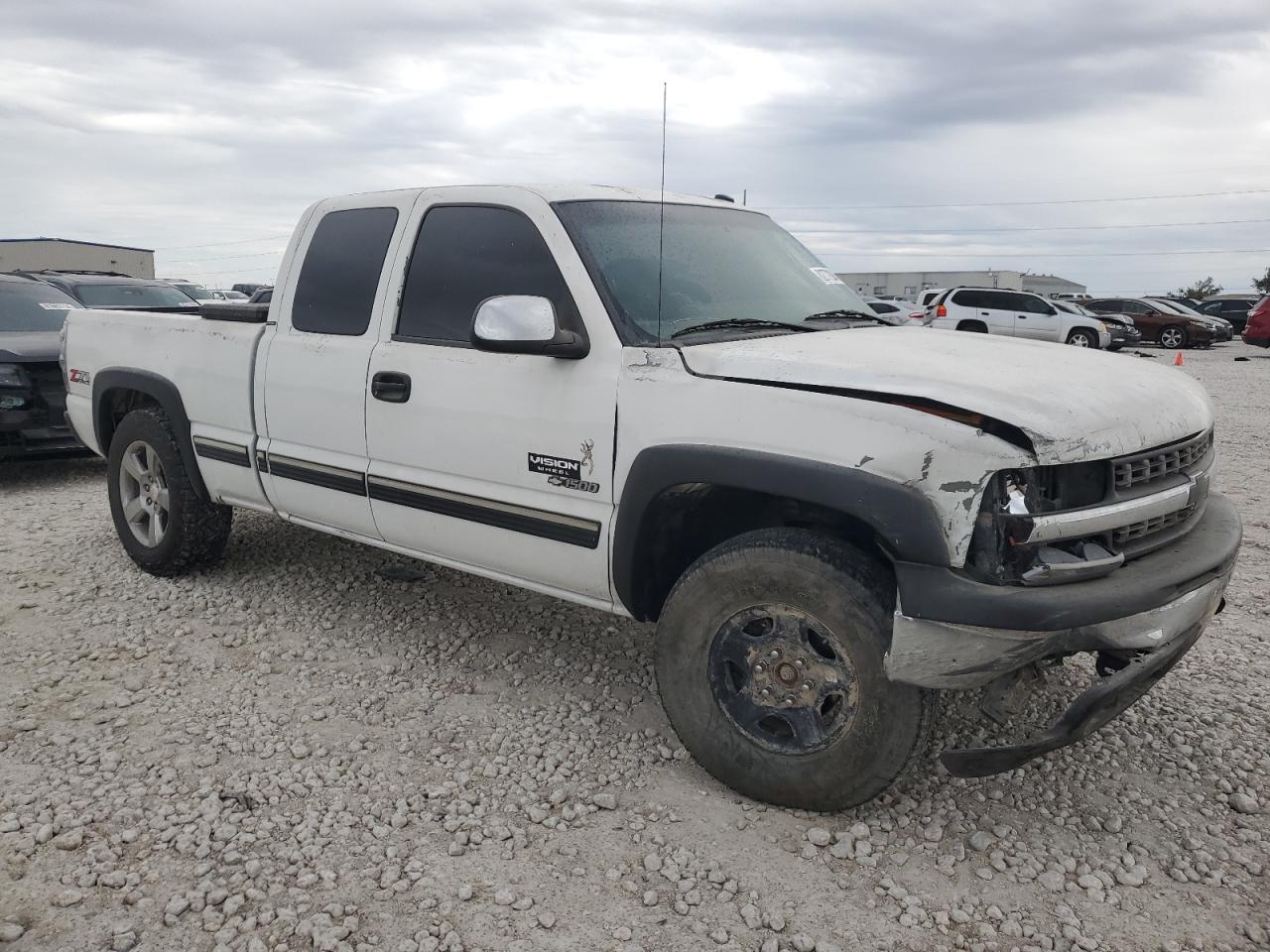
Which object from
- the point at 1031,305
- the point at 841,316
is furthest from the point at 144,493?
the point at 1031,305

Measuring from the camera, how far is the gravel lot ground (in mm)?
2543

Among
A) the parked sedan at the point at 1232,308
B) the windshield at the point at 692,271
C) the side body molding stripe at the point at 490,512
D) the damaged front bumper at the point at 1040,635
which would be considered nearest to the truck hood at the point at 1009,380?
the windshield at the point at 692,271

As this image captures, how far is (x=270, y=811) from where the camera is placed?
3021 mm

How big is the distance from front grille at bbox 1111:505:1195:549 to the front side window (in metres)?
10.6

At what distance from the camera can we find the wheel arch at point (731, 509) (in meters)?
2.57

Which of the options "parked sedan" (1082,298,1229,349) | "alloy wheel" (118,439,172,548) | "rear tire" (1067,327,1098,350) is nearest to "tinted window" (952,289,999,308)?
"rear tire" (1067,327,1098,350)

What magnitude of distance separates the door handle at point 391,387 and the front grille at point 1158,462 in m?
2.45

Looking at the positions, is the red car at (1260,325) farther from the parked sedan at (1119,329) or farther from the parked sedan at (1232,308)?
the parked sedan at (1232,308)

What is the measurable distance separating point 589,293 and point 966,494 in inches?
56.4

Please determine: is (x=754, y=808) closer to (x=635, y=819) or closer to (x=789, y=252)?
(x=635, y=819)

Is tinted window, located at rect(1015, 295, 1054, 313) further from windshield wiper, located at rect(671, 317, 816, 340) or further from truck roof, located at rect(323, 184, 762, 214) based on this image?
windshield wiper, located at rect(671, 317, 816, 340)

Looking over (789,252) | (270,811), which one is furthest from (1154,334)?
(270,811)

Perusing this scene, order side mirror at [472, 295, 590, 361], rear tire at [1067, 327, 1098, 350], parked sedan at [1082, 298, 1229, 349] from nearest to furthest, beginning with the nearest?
side mirror at [472, 295, 590, 361], rear tire at [1067, 327, 1098, 350], parked sedan at [1082, 298, 1229, 349]

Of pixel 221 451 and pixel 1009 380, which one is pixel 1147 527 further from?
pixel 221 451
